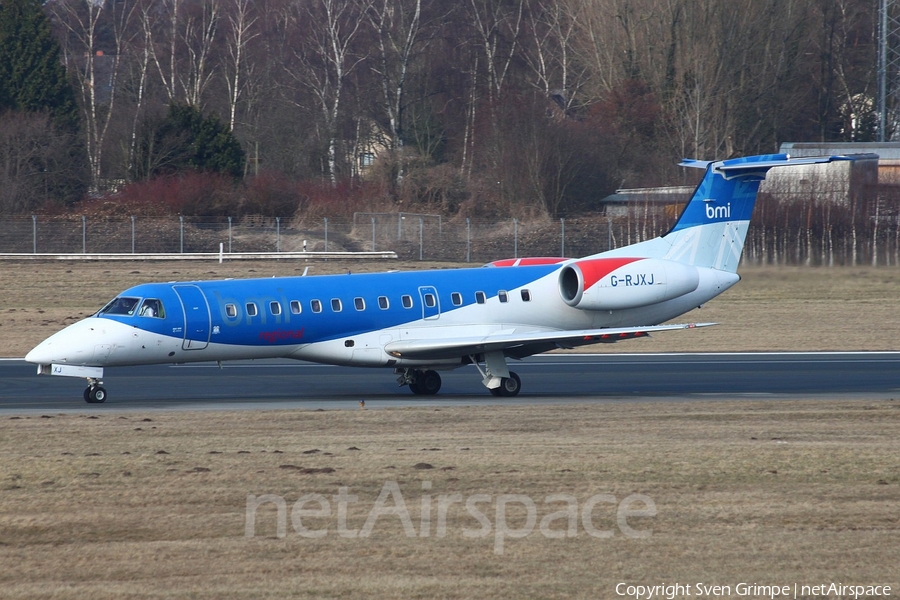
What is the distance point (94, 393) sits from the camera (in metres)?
20.2

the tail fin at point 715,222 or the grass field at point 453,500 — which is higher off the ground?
the tail fin at point 715,222

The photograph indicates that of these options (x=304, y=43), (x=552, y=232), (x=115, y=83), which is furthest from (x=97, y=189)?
(x=552, y=232)

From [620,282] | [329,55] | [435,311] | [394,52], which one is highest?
[329,55]

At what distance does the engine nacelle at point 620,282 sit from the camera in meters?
23.0

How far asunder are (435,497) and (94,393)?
10.9 m

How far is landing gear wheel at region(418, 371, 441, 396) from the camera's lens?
22.6 meters

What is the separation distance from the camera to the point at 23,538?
32.1 ft

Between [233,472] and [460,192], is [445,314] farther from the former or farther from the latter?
[460,192]

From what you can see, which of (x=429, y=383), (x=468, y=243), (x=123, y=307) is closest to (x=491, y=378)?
(x=429, y=383)

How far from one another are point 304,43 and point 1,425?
63381 mm

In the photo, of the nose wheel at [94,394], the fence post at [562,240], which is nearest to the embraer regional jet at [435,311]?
the nose wheel at [94,394]

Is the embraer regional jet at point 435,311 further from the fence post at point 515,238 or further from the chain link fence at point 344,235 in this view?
the fence post at point 515,238

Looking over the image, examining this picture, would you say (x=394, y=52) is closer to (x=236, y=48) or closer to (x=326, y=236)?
(x=236, y=48)

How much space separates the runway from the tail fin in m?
2.81
